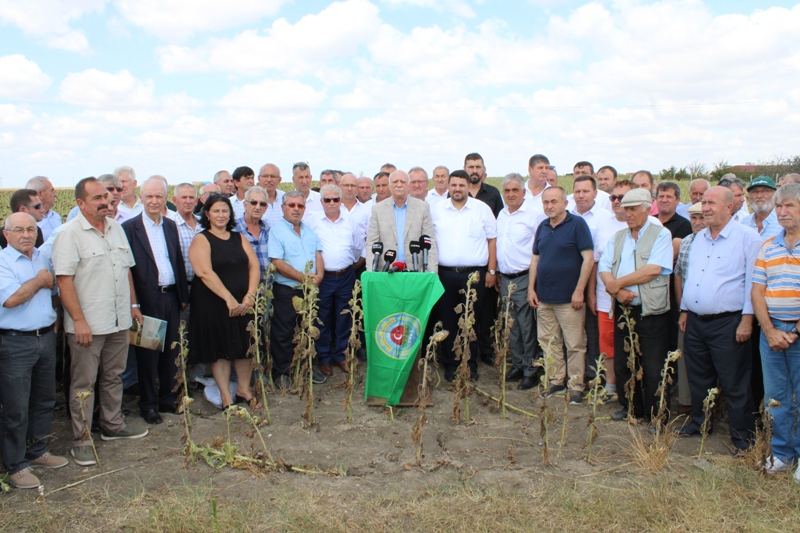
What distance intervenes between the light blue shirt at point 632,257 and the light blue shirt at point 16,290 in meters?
4.98

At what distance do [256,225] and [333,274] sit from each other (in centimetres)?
109

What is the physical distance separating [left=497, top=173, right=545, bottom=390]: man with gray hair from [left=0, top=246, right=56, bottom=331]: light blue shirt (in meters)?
4.68

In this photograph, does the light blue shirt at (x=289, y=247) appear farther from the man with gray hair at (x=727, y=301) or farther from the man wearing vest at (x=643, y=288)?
the man with gray hair at (x=727, y=301)

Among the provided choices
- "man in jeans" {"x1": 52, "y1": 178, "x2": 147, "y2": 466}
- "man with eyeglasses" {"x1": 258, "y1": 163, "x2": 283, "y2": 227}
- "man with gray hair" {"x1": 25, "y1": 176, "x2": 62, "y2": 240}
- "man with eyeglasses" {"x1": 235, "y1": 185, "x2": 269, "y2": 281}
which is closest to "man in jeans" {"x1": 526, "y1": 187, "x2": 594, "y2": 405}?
"man with eyeglasses" {"x1": 235, "y1": 185, "x2": 269, "y2": 281}

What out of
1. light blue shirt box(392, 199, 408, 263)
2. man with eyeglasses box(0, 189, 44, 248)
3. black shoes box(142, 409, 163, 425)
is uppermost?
man with eyeglasses box(0, 189, 44, 248)

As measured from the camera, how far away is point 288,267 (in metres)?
6.85

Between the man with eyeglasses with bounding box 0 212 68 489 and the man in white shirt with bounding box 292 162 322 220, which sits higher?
the man in white shirt with bounding box 292 162 322 220

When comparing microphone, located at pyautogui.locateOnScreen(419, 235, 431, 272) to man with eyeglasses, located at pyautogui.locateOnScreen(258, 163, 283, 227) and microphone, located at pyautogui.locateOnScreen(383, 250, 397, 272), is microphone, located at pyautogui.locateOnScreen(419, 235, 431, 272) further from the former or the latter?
man with eyeglasses, located at pyautogui.locateOnScreen(258, 163, 283, 227)

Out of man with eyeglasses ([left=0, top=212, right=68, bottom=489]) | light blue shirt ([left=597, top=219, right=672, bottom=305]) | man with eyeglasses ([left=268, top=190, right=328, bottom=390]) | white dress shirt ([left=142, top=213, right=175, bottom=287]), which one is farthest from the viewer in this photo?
man with eyeglasses ([left=268, top=190, right=328, bottom=390])

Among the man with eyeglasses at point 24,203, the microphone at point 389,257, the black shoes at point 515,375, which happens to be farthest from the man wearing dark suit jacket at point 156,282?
the black shoes at point 515,375

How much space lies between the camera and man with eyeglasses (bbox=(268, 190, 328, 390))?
6.86 meters

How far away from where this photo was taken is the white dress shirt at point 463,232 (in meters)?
7.25

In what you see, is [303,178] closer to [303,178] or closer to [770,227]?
[303,178]

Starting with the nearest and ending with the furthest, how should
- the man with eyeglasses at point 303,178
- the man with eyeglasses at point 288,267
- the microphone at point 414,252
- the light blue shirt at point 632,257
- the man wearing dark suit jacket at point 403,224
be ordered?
the light blue shirt at point 632,257 < the microphone at point 414,252 < the man with eyeglasses at point 288,267 < the man wearing dark suit jacket at point 403,224 < the man with eyeglasses at point 303,178
